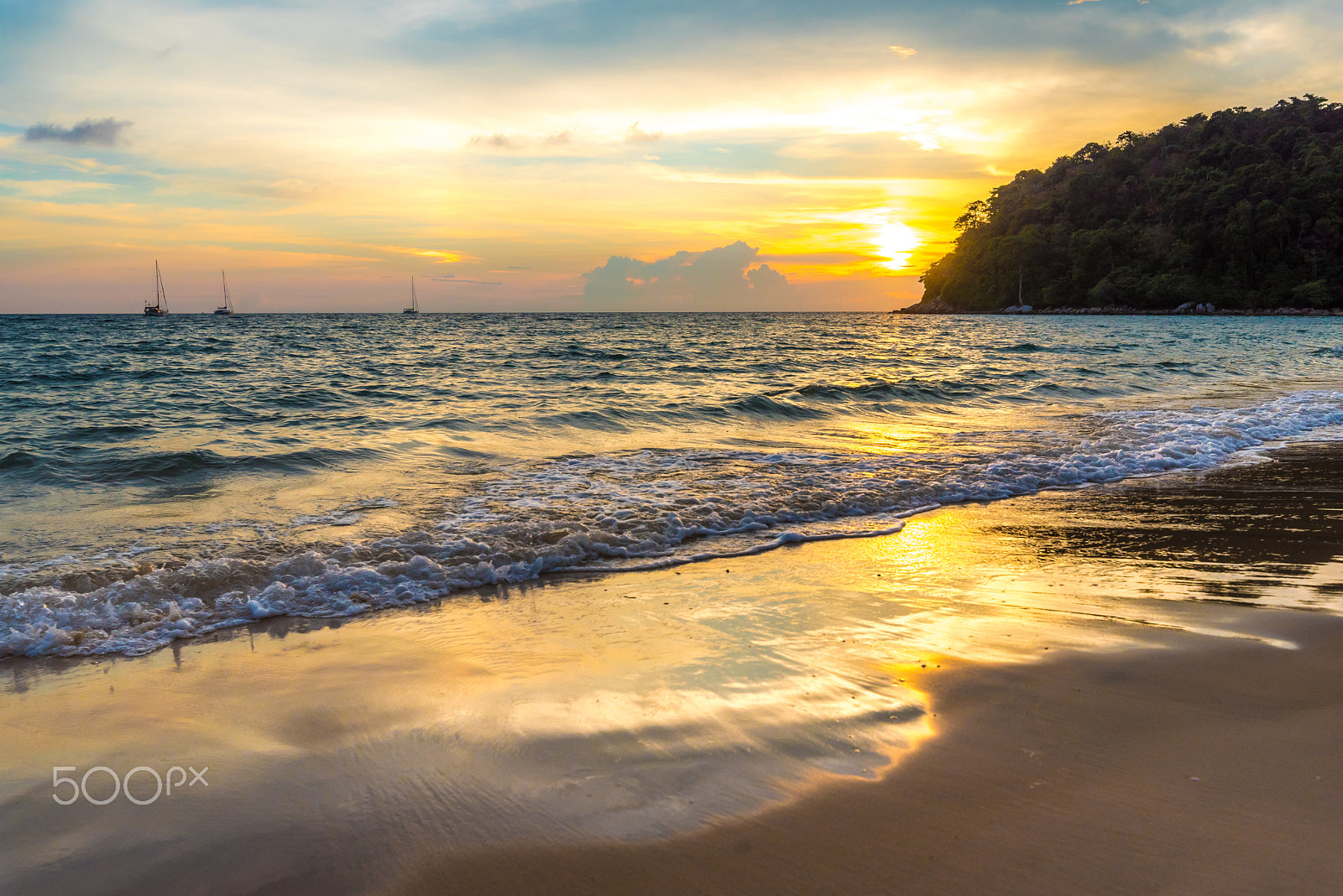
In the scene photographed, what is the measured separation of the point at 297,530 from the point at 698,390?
1066cm

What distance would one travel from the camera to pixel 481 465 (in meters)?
8.03

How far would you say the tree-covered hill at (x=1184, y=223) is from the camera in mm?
74125

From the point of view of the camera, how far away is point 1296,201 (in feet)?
243

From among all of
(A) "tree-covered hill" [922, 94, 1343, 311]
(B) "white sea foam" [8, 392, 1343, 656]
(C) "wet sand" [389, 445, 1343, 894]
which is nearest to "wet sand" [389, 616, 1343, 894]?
(C) "wet sand" [389, 445, 1343, 894]

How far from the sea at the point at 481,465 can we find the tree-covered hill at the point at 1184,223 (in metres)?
74.4

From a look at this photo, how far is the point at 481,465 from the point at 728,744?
6061 millimetres

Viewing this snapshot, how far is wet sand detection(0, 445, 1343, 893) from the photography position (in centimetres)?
192

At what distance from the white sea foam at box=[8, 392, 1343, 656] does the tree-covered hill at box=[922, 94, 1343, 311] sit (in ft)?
284

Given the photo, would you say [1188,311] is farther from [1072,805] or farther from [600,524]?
[1072,805]

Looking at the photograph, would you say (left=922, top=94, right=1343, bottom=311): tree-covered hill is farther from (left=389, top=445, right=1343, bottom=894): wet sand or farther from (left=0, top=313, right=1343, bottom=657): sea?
(left=389, top=445, right=1343, bottom=894): wet sand

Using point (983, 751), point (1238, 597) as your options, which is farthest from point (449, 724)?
point (1238, 597)

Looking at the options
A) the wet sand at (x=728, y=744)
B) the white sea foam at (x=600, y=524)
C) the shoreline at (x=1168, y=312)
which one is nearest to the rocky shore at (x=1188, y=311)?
the shoreline at (x=1168, y=312)

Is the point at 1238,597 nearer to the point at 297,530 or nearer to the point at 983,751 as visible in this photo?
the point at 983,751

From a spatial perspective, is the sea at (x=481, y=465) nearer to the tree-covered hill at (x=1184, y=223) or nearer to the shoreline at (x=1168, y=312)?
the shoreline at (x=1168, y=312)
